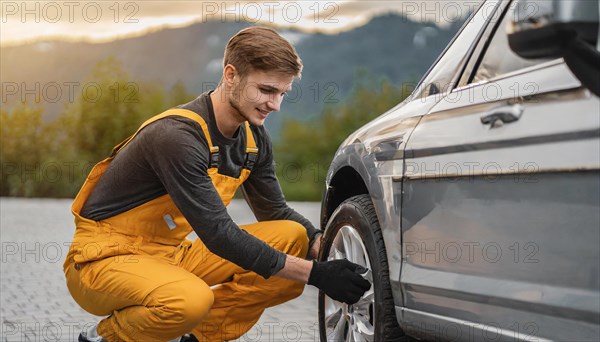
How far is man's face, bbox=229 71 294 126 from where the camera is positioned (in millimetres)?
3910

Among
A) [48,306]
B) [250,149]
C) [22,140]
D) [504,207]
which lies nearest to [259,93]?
[250,149]

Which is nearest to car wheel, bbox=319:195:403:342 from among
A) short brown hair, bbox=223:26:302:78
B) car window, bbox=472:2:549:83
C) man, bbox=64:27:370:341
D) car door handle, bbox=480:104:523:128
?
man, bbox=64:27:370:341

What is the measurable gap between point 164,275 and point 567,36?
88.0 inches

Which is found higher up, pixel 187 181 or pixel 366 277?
pixel 187 181

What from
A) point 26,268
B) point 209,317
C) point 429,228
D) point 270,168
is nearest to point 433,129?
point 429,228

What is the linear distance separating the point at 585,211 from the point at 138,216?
223 cm

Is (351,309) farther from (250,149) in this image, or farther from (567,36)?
(567,36)

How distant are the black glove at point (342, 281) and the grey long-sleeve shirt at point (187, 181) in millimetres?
198

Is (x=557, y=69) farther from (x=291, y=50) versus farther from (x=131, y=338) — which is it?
(x=131, y=338)

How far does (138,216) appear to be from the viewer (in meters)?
4.20

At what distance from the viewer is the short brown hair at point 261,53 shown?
387 cm

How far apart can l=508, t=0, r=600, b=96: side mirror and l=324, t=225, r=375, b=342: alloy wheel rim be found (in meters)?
1.55

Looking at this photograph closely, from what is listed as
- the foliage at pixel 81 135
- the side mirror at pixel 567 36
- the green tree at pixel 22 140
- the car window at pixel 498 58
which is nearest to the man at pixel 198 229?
the car window at pixel 498 58

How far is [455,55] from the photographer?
3.79 metres
